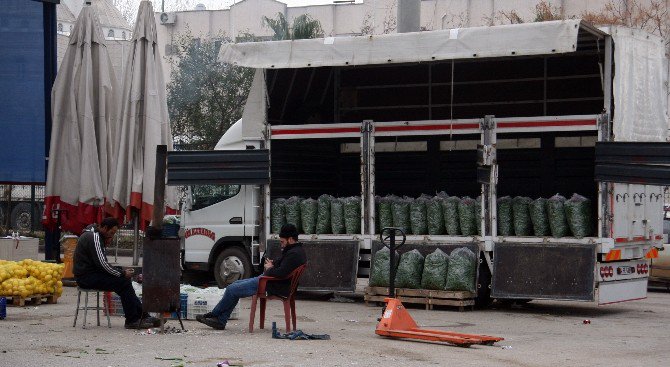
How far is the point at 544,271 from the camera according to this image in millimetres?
16609

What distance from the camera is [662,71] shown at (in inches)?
688

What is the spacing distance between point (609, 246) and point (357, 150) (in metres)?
5.71

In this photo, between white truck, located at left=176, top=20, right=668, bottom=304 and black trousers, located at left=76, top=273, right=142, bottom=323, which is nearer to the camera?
black trousers, located at left=76, top=273, right=142, bottom=323

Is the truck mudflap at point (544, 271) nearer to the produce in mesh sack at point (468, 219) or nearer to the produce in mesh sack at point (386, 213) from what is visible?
the produce in mesh sack at point (468, 219)

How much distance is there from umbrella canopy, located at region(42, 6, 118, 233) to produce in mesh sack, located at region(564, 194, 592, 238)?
7823mm

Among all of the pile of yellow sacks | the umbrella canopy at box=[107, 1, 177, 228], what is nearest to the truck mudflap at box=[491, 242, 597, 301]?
the umbrella canopy at box=[107, 1, 177, 228]

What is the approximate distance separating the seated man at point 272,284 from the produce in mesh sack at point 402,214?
4.61 m

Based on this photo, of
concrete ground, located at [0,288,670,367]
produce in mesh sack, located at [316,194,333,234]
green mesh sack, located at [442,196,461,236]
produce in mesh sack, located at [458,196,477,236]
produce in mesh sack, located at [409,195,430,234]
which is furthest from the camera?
produce in mesh sack, located at [316,194,333,234]

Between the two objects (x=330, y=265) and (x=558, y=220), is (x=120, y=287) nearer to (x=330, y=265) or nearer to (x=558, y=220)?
(x=330, y=265)

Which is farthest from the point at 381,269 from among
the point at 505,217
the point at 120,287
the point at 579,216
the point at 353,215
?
the point at 120,287

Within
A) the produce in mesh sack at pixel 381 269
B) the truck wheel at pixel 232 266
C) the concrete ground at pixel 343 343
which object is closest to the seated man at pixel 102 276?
the concrete ground at pixel 343 343

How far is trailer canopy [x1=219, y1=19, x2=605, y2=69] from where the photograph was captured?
1565 cm

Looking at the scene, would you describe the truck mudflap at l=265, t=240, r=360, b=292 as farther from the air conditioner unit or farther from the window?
the air conditioner unit

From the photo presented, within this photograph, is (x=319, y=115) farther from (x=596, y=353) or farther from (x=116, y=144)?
(x=596, y=353)
